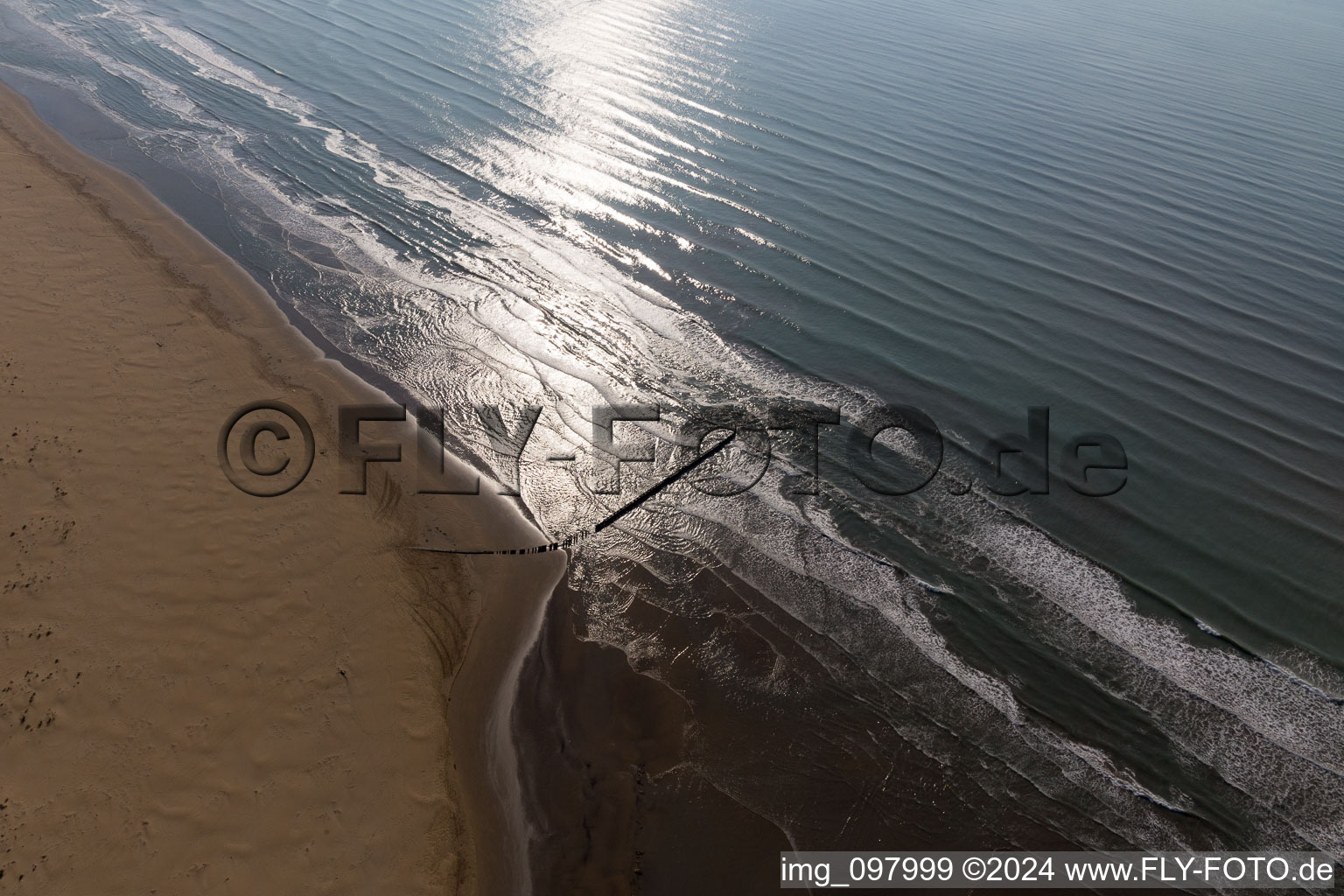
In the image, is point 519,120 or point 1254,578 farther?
point 519,120

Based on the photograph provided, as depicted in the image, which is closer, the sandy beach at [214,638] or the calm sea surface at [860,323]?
the sandy beach at [214,638]

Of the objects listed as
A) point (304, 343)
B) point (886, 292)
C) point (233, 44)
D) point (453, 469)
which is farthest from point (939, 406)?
point (233, 44)

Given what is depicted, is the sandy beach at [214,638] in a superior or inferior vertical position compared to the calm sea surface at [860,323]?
inferior

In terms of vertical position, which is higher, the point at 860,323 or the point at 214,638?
the point at 860,323

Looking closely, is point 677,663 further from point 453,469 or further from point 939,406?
point 939,406

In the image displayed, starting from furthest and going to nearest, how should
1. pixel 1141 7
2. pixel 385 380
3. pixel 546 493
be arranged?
pixel 1141 7 → pixel 385 380 → pixel 546 493
